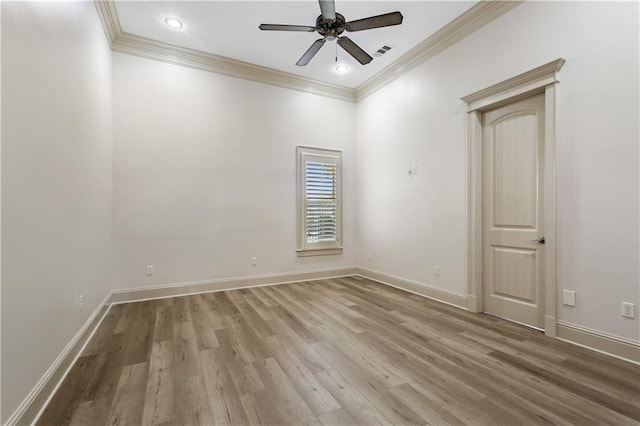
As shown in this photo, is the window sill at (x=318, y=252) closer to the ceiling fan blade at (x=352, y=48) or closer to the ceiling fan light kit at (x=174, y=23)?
the ceiling fan blade at (x=352, y=48)

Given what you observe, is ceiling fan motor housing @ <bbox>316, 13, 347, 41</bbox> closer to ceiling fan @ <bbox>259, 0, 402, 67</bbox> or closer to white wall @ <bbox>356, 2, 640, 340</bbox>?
ceiling fan @ <bbox>259, 0, 402, 67</bbox>

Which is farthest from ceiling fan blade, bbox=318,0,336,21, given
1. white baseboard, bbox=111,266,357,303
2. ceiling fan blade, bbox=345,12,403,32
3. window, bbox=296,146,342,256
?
white baseboard, bbox=111,266,357,303

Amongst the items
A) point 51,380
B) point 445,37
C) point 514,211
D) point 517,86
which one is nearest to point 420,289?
point 514,211

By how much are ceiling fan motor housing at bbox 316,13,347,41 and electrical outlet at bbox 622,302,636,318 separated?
3.39 m

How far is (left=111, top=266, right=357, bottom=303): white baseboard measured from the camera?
151 inches

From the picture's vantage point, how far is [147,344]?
2582 mm

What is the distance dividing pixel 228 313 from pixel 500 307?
313cm

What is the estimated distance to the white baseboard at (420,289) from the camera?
356cm

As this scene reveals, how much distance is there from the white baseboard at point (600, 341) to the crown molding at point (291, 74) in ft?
10.6

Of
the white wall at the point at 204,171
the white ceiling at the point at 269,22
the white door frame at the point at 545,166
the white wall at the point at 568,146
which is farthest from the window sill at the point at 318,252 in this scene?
the white ceiling at the point at 269,22

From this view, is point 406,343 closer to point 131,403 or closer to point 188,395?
point 188,395

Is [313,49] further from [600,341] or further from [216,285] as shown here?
[600,341]

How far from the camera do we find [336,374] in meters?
2.08

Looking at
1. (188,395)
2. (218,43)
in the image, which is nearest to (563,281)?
(188,395)
